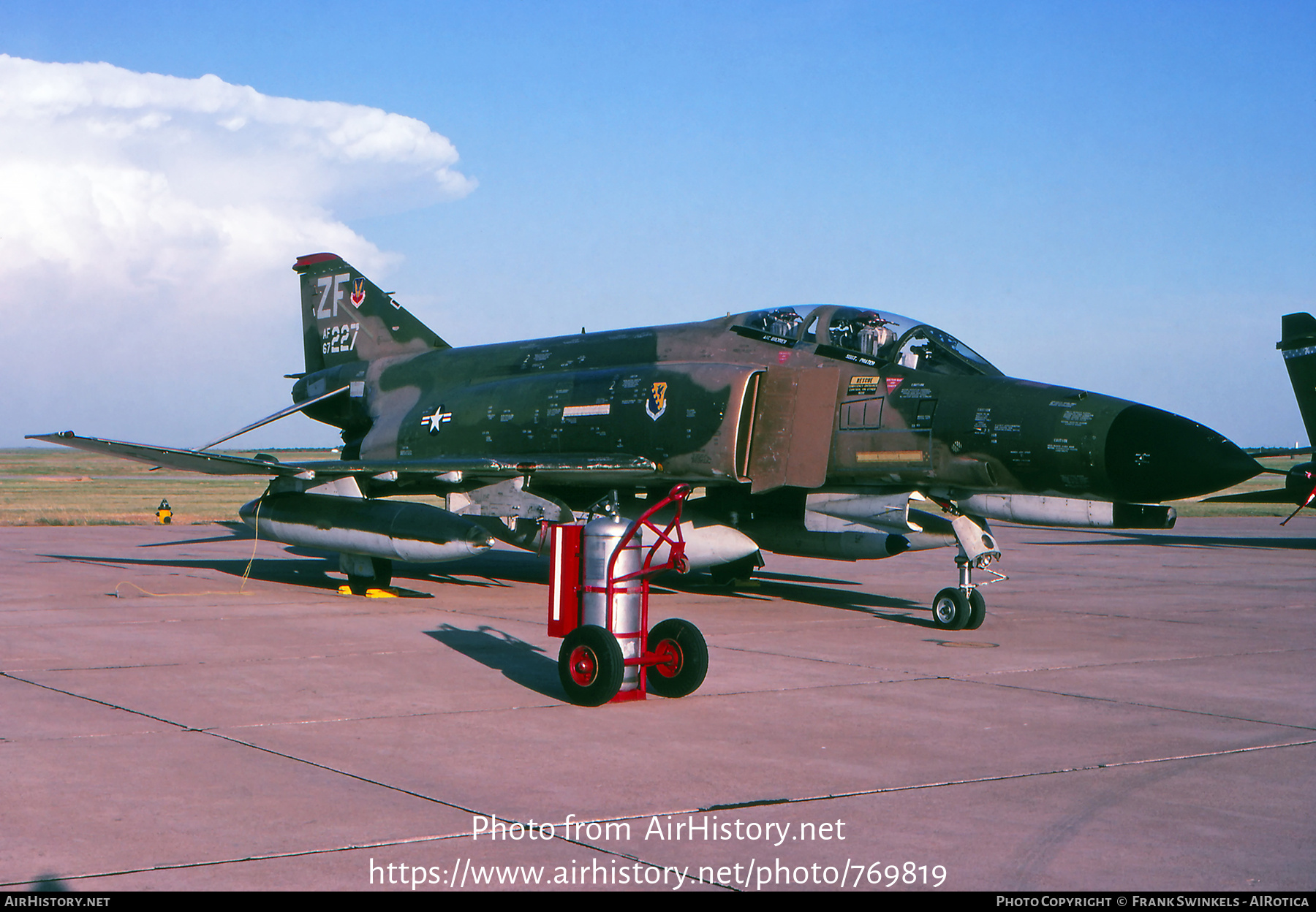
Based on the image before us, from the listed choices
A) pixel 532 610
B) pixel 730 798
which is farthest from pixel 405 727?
pixel 532 610

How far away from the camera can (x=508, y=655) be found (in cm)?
923

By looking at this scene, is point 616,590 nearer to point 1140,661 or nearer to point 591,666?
point 591,666

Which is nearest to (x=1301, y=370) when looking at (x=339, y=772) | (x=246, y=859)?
(x=339, y=772)

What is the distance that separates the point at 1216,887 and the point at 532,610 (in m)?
9.16

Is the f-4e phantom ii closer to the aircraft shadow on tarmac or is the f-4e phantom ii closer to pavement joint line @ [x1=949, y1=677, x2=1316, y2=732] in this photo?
the aircraft shadow on tarmac

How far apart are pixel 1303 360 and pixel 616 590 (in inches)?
752

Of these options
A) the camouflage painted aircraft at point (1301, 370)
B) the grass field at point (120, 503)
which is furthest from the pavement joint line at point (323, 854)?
the camouflage painted aircraft at point (1301, 370)

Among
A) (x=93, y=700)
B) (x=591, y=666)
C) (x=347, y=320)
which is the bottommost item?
(x=93, y=700)

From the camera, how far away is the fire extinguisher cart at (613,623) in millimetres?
7211

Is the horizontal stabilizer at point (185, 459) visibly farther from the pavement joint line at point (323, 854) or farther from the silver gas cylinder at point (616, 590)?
the pavement joint line at point (323, 854)

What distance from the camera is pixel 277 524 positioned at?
14180 mm

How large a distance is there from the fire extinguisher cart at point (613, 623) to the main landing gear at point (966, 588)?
14.0 feet

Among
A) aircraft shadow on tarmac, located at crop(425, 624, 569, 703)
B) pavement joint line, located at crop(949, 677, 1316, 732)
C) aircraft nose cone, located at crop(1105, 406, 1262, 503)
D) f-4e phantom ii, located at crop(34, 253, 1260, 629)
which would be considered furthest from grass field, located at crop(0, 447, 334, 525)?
aircraft nose cone, located at crop(1105, 406, 1262, 503)
